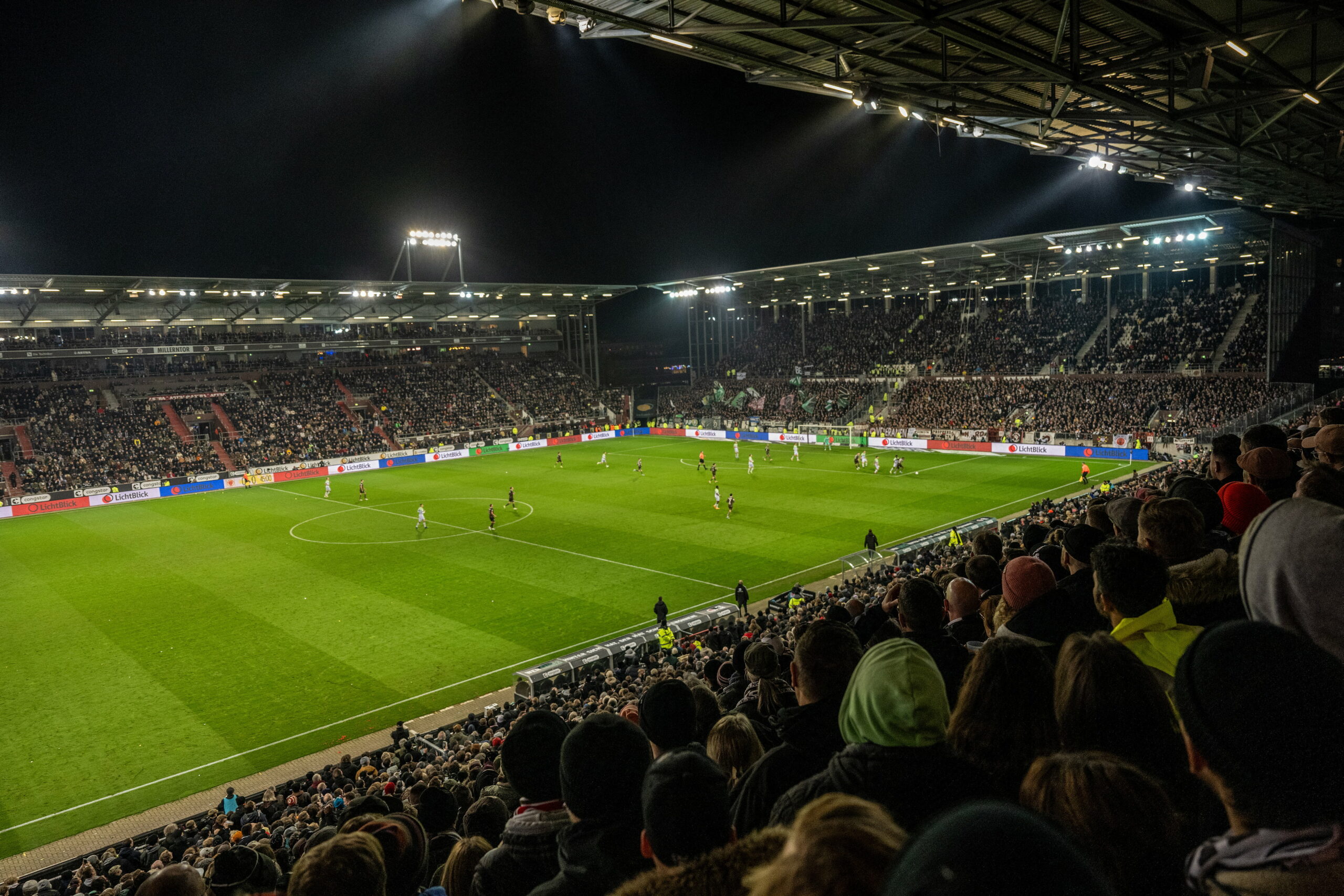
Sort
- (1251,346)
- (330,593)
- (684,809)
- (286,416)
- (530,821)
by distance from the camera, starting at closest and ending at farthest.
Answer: (684,809), (530,821), (330,593), (1251,346), (286,416)

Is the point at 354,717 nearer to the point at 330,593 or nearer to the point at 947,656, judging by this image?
the point at 330,593

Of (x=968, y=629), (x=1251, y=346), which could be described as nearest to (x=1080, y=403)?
(x=1251, y=346)

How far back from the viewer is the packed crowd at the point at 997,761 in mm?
1729

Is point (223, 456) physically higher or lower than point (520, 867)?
lower

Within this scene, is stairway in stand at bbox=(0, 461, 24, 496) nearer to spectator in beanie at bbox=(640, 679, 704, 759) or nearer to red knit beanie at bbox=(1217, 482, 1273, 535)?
spectator in beanie at bbox=(640, 679, 704, 759)

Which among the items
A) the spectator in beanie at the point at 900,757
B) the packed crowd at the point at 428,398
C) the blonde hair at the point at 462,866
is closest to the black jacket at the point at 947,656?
the spectator in beanie at the point at 900,757

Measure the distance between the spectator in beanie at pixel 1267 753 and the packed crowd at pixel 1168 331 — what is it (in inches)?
2519

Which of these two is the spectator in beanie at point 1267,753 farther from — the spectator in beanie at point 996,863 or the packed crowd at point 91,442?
the packed crowd at point 91,442

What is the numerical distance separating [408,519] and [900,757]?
40.1 meters

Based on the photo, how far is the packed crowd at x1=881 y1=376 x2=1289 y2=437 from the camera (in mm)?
48781

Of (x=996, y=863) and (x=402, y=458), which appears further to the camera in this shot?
(x=402, y=458)

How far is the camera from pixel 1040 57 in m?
13.6

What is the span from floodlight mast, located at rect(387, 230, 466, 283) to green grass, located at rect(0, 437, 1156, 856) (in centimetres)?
2551

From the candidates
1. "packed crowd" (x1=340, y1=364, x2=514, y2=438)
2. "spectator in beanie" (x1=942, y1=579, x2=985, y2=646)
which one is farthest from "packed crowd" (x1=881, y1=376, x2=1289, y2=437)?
"spectator in beanie" (x1=942, y1=579, x2=985, y2=646)
